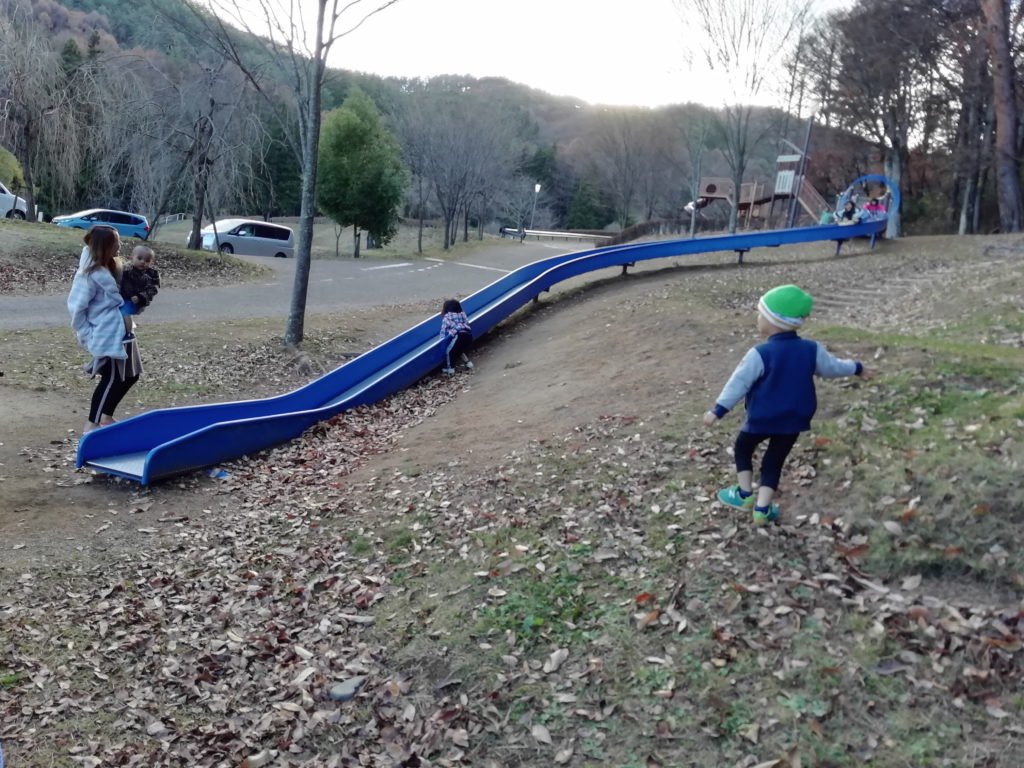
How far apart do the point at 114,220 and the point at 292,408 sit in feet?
76.8

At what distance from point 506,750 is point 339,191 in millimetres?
31690

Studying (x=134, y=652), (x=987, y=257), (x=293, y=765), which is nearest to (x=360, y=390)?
(x=134, y=652)

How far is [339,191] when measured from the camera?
33281 millimetres

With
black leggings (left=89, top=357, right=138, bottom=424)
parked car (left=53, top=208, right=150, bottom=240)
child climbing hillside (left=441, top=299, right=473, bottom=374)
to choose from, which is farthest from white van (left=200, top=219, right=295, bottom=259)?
black leggings (left=89, top=357, right=138, bottom=424)

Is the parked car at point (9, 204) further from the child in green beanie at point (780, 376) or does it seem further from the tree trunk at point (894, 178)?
the child in green beanie at point (780, 376)

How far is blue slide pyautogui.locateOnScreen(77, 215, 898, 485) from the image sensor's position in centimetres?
717

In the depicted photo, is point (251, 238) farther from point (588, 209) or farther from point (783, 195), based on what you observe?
point (588, 209)

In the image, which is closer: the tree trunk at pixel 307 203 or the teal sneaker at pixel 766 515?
the teal sneaker at pixel 766 515

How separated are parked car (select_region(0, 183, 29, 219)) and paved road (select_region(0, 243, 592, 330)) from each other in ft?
27.2

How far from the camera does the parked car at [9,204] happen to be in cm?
2689

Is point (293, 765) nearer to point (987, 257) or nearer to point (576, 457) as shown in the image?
point (576, 457)

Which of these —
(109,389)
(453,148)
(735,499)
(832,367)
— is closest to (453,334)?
(109,389)

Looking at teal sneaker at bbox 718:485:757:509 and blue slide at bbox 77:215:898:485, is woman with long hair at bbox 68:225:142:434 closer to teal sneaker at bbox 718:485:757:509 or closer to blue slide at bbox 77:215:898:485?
blue slide at bbox 77:215:898:485

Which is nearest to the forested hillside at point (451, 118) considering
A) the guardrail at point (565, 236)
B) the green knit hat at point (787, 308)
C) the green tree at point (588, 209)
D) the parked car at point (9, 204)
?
the parked car at point (9, 204)
